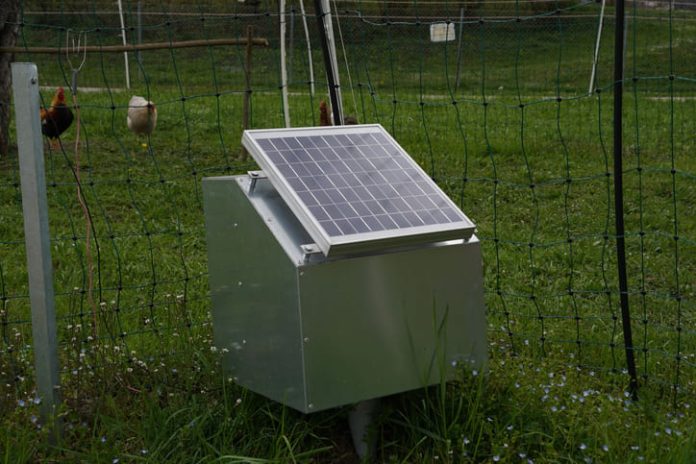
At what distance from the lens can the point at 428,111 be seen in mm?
11461

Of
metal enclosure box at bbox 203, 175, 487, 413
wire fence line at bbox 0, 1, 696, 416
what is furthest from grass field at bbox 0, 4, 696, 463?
metal enclosure box at bbox 203, 175, 487, 413

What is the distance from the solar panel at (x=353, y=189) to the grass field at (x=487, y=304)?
548 millimetres

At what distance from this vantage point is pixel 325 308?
267 centimetres

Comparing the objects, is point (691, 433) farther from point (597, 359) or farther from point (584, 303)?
point (584, 303)

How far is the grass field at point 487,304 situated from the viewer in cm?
298

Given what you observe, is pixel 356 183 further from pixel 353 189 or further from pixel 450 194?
pixel 450 194

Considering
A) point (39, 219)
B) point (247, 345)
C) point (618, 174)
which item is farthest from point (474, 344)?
point (39, 219)

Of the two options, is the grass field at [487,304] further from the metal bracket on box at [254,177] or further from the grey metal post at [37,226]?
the metal bracket on box at [254,177]

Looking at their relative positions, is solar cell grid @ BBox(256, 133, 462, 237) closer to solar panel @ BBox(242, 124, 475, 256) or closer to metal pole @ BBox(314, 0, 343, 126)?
solar panel @ BBox(242, 124, 475, 256)

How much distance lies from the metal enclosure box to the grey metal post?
1.73 ft

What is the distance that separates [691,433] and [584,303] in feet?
6.95

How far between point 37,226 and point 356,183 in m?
A: 1.04

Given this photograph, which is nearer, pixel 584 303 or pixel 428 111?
pixel 584 303

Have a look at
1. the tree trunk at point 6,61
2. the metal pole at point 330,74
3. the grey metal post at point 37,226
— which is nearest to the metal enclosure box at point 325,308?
the grey metal post at point 37,226
